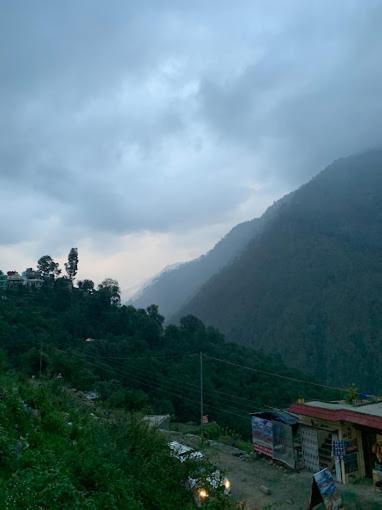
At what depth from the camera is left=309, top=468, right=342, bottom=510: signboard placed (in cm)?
1388

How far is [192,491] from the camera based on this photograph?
376 inches

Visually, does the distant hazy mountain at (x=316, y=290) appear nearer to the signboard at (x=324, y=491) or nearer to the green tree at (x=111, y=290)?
the green tree at (x=111, y=290)

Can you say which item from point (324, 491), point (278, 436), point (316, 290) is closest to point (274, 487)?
point (278, 436)

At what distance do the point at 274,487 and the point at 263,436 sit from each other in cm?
367

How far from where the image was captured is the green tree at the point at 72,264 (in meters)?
68.4

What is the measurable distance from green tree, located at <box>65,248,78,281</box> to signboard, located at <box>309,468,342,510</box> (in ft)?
190

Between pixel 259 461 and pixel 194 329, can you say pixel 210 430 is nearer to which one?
pixel 259 461

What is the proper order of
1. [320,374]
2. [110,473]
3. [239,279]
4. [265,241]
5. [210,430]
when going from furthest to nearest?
1. [265,241]
2. [239,279]
3. [320,374]
4. [210,430]
5. [110,473]

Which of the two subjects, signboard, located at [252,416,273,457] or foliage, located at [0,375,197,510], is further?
signboard, located at [252,416,273,457]

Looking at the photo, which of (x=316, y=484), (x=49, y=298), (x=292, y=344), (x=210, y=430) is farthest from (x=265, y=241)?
(x=316, y=484)

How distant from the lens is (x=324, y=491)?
45.9 feet

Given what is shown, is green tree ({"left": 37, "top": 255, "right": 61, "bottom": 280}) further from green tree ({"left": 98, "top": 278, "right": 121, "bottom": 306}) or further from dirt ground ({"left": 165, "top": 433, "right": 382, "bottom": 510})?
dirt ground ({"left": 165, "top": 433, "right": 382, "bottom": 510})

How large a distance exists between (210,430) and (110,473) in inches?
917

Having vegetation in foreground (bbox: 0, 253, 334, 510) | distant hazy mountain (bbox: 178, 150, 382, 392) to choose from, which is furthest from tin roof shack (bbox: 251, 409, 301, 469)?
distant hazy mountain (bbox: 178, 150, 382, 392)
